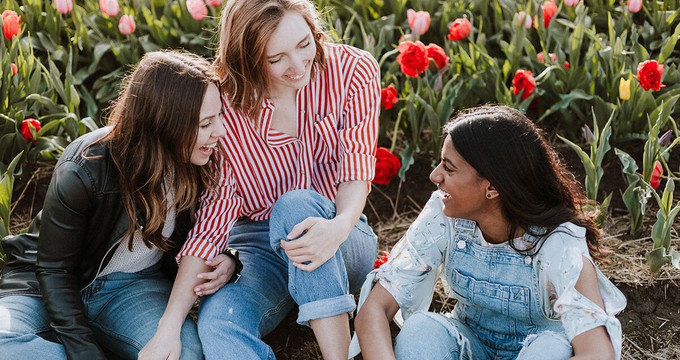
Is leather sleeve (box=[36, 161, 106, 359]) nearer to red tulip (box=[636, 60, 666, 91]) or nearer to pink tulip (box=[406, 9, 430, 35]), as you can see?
pink tulip (box=[406, 9, 430, 35])

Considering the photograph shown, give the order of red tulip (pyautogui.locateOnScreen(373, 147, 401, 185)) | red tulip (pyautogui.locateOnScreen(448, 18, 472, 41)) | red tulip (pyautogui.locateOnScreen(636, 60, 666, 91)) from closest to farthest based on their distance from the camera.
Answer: red tulip (pyautogui.locateOnScreen(636, 60, 666, 91))
red tulip (pyautogui.locateOnScreen(373, 147, 401, 185))
red tulip (pyautogui.locateOnScreen(448, 18, 472, 41))

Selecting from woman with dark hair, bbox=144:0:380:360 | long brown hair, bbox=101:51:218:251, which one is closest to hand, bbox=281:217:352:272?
woman with dark hair, bbox=144:0:380:360

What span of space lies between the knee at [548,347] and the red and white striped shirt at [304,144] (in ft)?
2.36

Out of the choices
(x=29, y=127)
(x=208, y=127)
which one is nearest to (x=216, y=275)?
(x=208, y=127)

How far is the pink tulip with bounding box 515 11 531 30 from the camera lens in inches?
138

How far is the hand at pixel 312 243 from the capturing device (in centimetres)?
235

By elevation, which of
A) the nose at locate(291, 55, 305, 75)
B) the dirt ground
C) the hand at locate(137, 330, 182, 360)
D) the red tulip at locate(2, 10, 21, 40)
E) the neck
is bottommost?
the dirt ground

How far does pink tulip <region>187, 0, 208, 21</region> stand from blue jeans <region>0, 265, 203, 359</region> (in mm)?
1371

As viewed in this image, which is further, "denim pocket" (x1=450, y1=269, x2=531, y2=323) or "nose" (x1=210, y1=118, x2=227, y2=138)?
"nose" (x1=210, y1=118, x2=227, y2=138)

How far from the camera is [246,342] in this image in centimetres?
238

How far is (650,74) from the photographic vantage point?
301 centimetres

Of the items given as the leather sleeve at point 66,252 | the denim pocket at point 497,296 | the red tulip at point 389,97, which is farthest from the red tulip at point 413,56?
the leather sleeve at point 66,252

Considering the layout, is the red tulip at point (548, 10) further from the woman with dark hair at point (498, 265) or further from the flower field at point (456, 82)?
the woman with dark hair at point (498, 265)

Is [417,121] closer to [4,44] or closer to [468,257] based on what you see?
[468,257]
